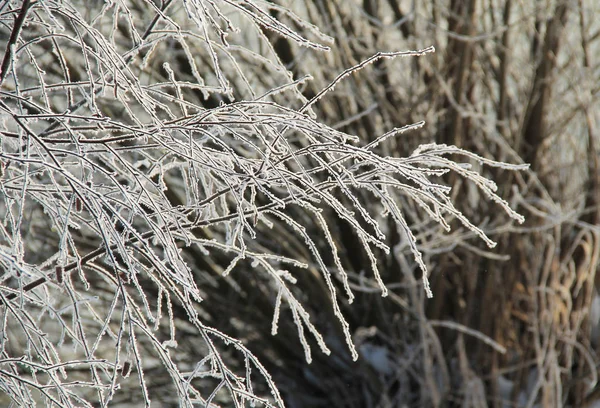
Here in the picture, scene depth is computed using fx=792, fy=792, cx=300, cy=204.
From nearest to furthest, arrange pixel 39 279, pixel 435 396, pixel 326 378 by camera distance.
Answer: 1. pixel 39 279
2. pixel 435 396
3. pixel 326 378

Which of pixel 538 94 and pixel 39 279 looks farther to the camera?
pixel 538 94

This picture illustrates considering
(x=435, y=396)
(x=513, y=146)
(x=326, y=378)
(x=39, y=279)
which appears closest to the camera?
(x=39, y=279)

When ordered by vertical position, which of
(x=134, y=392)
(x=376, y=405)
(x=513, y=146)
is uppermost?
(x=513, y=146)

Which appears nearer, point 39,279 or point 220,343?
point 39,279

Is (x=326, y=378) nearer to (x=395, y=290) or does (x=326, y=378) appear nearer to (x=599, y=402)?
(x=395, y=290)

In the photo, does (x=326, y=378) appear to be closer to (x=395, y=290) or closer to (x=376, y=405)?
(x=376, y=405)

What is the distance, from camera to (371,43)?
4820mm

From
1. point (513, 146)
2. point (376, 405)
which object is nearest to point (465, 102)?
point (513, 146)

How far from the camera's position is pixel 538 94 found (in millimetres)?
4969

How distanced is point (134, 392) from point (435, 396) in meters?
2.15

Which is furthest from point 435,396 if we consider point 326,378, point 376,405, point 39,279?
point 39,279

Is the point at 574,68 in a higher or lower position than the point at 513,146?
higher

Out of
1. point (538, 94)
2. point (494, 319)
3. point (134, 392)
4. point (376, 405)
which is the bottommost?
point (134, 392)

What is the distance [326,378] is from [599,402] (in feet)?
5.69
